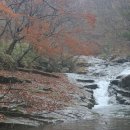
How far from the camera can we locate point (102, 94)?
2895 cm

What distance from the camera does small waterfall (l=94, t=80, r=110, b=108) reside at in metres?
→ 26.6

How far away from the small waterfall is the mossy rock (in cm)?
710

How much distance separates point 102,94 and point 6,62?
826 centimetres

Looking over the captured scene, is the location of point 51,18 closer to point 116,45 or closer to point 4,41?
point 4,41

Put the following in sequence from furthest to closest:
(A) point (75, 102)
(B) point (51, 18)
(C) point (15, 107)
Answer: (B) point (51, 18), (A) point (75, 102), (C) point (15, 107)

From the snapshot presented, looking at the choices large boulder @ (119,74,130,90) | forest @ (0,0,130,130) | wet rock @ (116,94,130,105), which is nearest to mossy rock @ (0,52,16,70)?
forest @ (0,0,130,130)

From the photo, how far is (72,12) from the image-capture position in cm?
2914

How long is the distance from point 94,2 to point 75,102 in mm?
57196

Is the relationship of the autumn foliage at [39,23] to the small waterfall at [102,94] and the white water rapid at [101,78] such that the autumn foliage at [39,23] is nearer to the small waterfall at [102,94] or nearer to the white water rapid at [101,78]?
the white water rapid at [101,78]

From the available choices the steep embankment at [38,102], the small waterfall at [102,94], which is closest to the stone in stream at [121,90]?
the small waterfall at [102,94]

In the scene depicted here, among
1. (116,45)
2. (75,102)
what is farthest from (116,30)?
(75,102)

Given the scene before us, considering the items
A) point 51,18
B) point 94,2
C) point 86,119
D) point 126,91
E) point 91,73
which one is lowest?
point 86,119

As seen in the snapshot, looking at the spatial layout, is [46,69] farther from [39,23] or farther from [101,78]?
[39,23]

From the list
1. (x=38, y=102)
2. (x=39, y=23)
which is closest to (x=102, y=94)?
(x=39, y=23)
